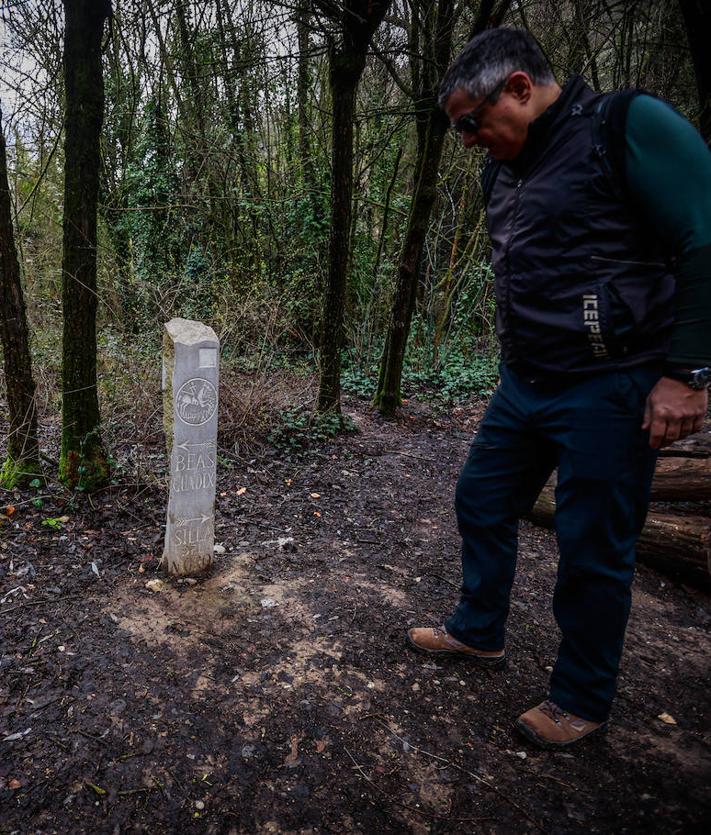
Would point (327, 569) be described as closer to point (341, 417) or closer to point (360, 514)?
point (360, 514)

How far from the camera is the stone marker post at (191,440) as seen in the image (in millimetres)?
2617

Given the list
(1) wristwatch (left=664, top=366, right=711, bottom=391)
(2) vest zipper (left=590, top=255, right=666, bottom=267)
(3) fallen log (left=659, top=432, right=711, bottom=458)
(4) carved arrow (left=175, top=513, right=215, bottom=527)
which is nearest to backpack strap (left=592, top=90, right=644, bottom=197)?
(2) vest zipper (left=590, top=255, right=666, bottom=267)

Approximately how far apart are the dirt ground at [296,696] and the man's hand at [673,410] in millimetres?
1197

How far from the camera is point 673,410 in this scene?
1.49 m

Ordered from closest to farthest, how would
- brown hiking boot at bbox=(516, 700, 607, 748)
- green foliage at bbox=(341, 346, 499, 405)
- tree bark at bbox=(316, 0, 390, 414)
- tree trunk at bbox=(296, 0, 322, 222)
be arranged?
brown hiking boot at bbox=(516, 700, 607, 748), tree bark at bbox=(316, 0, 390, 414), green foliage at bbox=(341, 346, 499, 405), tree trunk at bbox=(296, 0, 322, 222)

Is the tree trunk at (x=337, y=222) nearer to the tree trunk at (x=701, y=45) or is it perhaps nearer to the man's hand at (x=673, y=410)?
the tree trunk at (x=701, y=45)

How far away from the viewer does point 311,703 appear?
211cm

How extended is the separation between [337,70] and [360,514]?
12.5 ft

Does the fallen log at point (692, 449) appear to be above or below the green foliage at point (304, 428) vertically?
above

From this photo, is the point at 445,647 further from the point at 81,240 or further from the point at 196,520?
the point at 81,240

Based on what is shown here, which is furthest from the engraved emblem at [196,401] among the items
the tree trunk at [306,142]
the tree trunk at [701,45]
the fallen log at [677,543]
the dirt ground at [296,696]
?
the tree trunk at [306,142]

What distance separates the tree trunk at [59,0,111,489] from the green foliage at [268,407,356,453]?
186cm

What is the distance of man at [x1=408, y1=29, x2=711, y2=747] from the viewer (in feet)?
4.70

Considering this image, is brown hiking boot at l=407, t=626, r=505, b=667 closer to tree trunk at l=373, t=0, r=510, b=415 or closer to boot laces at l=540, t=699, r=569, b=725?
boot laces at l=540, t=699, r=569, b=725
